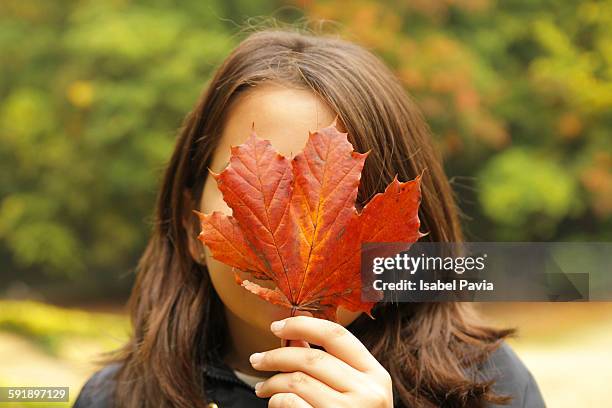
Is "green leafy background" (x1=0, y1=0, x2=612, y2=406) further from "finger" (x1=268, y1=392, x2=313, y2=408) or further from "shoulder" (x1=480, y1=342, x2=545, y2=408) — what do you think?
"finger" (x1=268, y1=392, x2=313, y2=408)

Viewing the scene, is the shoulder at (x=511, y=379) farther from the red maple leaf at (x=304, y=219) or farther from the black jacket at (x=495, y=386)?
the red maple leaf at (x=304, y=219)

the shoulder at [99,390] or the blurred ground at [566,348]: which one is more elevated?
the blurred ground at [566,348]

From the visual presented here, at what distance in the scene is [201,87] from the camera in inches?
239

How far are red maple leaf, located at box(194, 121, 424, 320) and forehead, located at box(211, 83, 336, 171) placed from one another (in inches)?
6.9

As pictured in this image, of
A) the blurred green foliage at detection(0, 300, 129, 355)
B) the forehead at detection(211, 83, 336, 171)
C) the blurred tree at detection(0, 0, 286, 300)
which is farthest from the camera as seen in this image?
the blurred tree at detection(0, 0, 286, 300)

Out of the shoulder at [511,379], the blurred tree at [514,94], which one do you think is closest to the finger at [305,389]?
the shoulder at [511,379]

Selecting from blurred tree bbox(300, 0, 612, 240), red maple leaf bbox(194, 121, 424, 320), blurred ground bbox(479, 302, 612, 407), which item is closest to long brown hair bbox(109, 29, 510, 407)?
red maple leaf bbox(194, 121, 424, 320)

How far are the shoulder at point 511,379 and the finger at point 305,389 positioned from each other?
0.52 m

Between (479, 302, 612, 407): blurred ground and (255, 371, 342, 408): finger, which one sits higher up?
(479, 302, 612, 407): blurred ground

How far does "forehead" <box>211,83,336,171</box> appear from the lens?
99 cm

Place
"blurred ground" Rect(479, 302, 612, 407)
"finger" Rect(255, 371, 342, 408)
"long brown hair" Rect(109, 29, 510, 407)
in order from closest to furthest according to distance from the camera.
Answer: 1. "finger" Rect(255, 371, 342, 408)
2. "long brown hair" Rect(109, 29, 510, 407)
3. "blurred ground" Rect(479, 302, 612, 407)

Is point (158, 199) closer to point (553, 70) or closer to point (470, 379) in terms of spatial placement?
point (470, 379)

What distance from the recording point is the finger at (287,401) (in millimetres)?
784

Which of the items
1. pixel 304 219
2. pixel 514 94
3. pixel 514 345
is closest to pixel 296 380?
pixel 304 219
